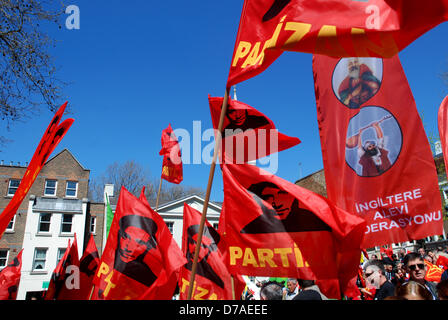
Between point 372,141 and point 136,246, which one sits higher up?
point 372,141

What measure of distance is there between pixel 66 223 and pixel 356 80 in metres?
31.2

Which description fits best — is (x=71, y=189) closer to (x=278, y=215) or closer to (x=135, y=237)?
(x=135, y=237)

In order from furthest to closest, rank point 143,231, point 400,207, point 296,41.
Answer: point 143,231, point 400,207, point 296,41

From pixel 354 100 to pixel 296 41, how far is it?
1537 millimetres

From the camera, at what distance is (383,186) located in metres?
3.94

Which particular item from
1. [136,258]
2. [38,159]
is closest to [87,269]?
[136,258]

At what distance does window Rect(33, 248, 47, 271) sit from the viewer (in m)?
28.4

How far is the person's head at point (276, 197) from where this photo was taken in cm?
418

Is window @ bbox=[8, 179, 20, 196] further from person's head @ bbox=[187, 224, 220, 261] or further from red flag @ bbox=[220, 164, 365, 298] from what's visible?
red flag @ bbox=[220, 164, 365, 298]

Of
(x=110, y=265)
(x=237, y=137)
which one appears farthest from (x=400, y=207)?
(x=110, y=265)

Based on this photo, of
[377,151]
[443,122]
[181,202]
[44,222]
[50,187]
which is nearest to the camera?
[377,151]

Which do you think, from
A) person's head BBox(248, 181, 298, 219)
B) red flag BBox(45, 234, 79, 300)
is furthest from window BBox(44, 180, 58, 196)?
person's head BBox(248, 181, 298, 219)

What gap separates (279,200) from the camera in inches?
167
